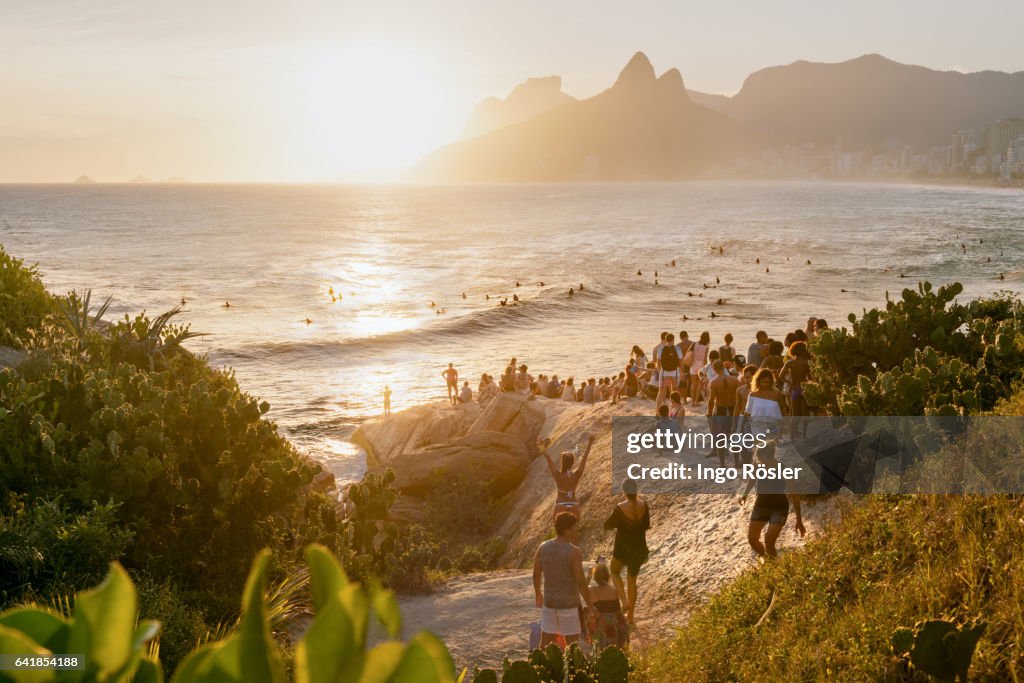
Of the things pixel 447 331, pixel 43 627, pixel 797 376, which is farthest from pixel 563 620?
pixel 447 331

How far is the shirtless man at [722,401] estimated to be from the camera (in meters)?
12.8

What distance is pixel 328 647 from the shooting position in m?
0.69

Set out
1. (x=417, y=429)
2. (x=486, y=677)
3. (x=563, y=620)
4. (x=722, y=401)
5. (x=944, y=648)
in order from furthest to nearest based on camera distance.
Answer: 1. (x=417, y=429)
2. (x=722, y=401)
3. (x=563, y=620)
4. (x=486, y=677)
5. (x=944, y=648)

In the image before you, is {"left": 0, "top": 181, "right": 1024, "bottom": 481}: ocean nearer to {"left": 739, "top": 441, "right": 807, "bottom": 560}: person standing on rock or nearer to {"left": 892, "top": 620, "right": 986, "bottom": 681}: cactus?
{"left": 739, "top": 441, "right": 807, "bottom": 560}: person standing on rock

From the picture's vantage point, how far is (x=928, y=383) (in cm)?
1065

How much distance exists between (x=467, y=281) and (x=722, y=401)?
2508 inches

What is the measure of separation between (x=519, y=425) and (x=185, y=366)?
9431 millimetres

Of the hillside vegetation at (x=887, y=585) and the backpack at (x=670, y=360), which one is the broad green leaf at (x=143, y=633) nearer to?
the hillside vegetation at (x=887, y=585)

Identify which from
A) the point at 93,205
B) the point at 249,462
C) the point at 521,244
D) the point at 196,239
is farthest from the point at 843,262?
the point at 93,205

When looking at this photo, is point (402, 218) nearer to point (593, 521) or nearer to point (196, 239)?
point (196, 239)

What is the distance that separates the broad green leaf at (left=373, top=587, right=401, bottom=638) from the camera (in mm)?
743

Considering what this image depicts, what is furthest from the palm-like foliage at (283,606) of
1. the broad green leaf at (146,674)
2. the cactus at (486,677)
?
the broad green leaf at (146,674)

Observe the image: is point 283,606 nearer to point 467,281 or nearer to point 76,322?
point 76,322

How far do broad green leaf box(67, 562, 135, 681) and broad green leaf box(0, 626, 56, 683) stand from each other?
3 centimetres
